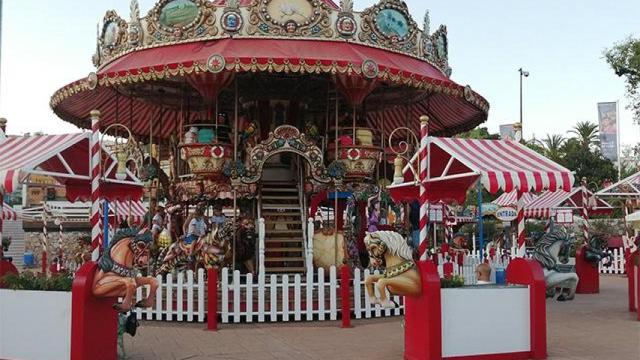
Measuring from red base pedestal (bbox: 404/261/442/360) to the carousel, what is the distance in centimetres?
441

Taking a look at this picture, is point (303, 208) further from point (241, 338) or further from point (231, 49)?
point (241, 338)

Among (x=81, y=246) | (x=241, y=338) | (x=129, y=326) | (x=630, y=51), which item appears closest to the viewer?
(x=129, y=326)

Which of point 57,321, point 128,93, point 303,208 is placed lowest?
point 57,321

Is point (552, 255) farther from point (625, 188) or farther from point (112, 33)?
point (112, 33)

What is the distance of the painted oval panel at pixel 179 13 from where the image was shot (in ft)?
45.7

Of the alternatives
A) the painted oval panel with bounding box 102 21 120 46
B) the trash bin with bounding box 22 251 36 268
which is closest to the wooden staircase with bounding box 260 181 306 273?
the painted oval panel with bounding box 102 21 120 46

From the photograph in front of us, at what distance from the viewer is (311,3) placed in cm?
1395

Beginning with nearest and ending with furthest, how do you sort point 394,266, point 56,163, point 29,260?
point 394,266 < point 56,163 < point 29,260

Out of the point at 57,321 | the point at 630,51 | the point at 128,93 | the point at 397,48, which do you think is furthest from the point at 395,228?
the point at 630,51

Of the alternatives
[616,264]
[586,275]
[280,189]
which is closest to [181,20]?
[280,189]

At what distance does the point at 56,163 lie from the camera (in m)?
10.2

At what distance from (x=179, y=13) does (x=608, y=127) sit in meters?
39.6

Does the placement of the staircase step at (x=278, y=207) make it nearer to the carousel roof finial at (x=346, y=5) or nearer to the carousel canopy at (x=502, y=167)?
the carousel roof finial at (x=346, y=5)

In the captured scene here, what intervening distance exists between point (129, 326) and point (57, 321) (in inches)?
39.9
